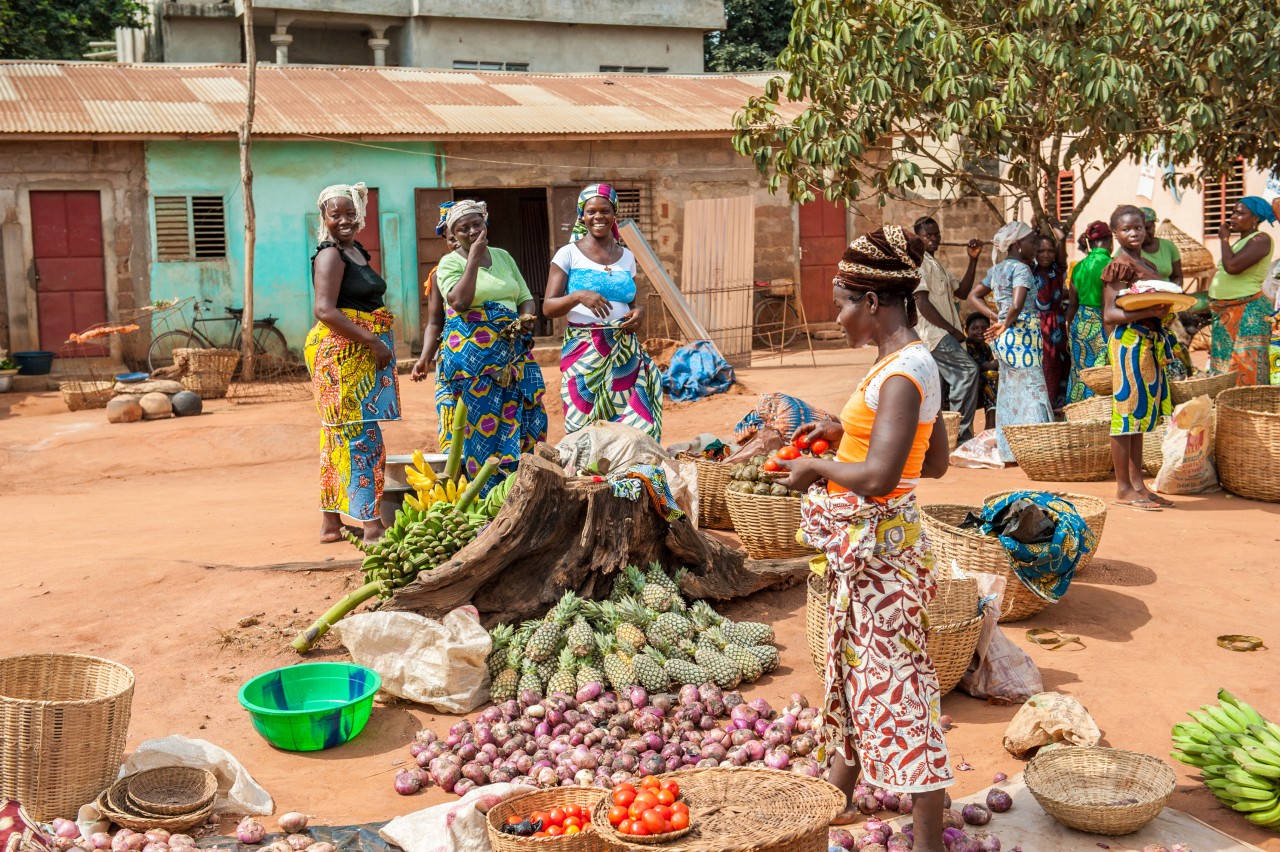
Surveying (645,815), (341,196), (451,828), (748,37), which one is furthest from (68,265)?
(748,37)

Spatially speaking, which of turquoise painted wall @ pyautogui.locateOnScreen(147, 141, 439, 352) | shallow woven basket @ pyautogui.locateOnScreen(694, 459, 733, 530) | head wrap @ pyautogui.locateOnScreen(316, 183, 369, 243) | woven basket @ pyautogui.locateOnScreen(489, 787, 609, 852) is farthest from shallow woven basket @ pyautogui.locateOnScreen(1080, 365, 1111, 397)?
turquoise painted wall @ pyautogui.locateOnScreen(147, 141, 439, 352)

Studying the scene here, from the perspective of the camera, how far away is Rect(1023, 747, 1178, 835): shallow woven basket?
11.3ft

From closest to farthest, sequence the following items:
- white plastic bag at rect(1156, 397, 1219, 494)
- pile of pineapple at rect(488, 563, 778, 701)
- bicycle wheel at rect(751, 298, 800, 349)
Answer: pile of pineapple at rect(488, 563, 778, 701), white plastic bag at rect(1156, 397, 1219, 494), bicycle wheel at rect(751, 298, 800, 349)

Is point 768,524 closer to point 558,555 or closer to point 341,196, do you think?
point 558,555

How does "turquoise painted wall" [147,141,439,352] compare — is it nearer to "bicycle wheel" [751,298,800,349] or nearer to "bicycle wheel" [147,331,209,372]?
"bicycle wheel" [147,331,209,372]

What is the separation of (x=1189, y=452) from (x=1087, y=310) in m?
1.49

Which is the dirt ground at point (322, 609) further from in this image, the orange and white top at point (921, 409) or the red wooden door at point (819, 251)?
the red wooden door at point (819, 251)

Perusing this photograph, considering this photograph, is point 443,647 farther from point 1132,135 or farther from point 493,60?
point 493,60

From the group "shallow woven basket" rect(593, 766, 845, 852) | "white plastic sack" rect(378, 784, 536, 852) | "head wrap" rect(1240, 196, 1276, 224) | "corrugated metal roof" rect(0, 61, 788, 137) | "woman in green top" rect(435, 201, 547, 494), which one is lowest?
"white plastic sack" rect(378, 784, 536, 852)

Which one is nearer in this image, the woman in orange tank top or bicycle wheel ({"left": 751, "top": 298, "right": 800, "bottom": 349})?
the woman in orange tank top

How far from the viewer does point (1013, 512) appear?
5199mm

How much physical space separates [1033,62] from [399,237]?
8.85 metres

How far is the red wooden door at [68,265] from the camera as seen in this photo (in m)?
14.2

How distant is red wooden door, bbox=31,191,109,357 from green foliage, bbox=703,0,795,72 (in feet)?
50.4
